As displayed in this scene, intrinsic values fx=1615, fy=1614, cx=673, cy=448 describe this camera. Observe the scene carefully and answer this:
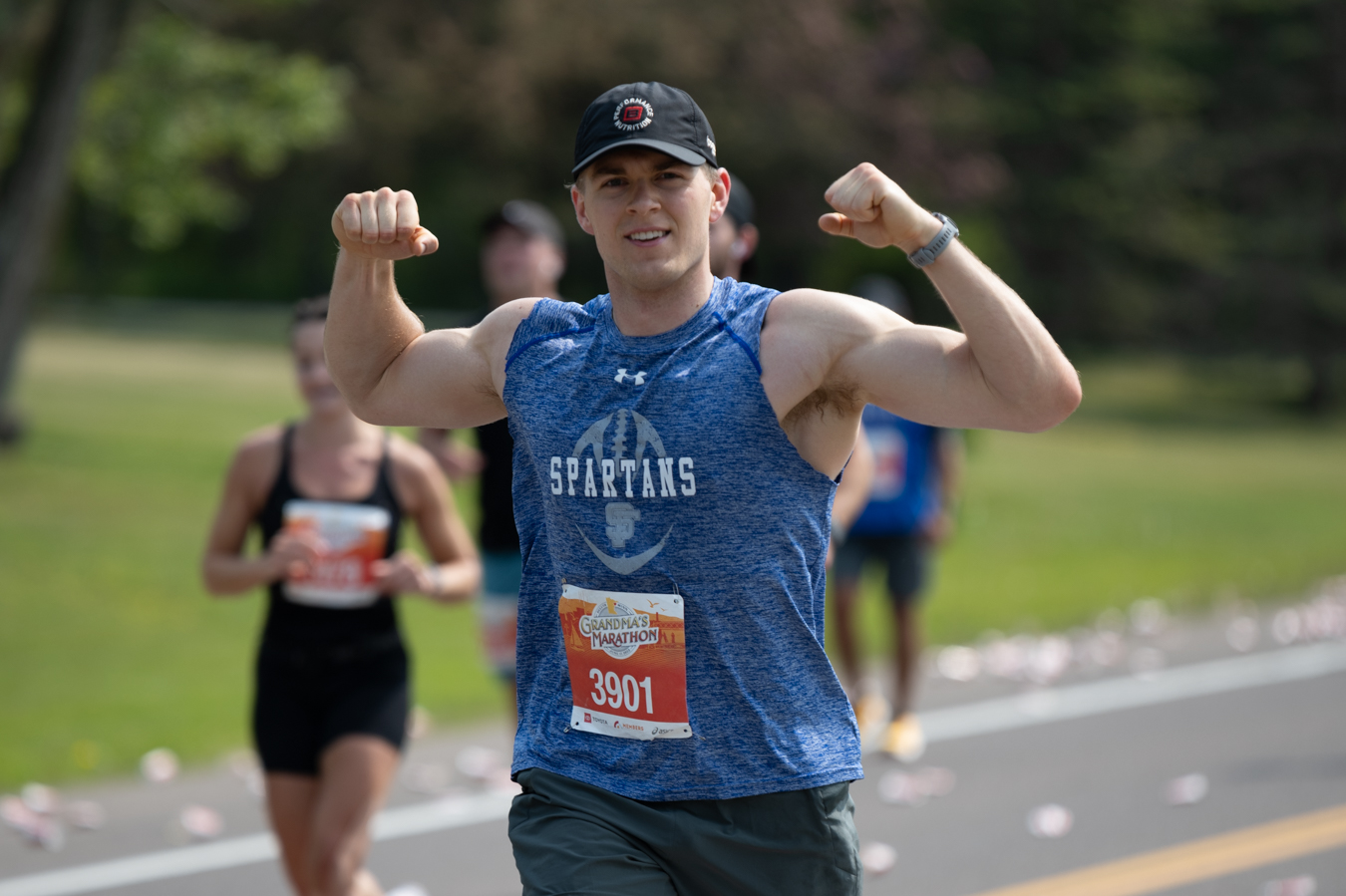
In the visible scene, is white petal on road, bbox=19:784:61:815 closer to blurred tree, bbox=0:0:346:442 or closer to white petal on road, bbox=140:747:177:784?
white petal on road, bbox=140:747:177:784

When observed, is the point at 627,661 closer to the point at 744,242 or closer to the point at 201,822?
the point at 744,242

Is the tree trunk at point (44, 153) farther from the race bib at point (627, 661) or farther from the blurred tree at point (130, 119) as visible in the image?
the race bib at point (627, 661)

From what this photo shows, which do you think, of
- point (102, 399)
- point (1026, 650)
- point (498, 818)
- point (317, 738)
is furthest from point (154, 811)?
point (102, 399)

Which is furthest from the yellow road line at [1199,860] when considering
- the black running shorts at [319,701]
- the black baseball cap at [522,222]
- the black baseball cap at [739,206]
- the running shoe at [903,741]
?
the black baseball cap at [522,222]

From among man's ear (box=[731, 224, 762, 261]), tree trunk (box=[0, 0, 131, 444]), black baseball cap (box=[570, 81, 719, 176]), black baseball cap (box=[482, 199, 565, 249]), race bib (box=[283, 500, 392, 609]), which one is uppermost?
tree trunk (box=[0, 0, 131, 444])

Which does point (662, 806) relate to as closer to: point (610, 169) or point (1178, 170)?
point (610, 169)

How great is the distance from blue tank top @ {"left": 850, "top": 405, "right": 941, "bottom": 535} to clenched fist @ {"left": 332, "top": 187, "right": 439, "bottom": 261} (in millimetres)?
5403

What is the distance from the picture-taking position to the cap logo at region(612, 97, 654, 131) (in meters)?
2.96

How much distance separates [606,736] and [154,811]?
4679 millimetres

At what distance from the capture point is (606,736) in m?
3.12

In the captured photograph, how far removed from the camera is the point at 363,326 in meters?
3.28

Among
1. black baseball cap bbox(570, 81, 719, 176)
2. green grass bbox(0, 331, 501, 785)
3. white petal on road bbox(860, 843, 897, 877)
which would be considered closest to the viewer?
black baseball cap bbox(570, 81, 719, 176)

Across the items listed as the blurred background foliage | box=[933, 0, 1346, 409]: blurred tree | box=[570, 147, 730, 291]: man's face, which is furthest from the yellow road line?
box=[933, 0, 1346, 409]: blurred tree

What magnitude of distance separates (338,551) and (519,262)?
5.79 feet
